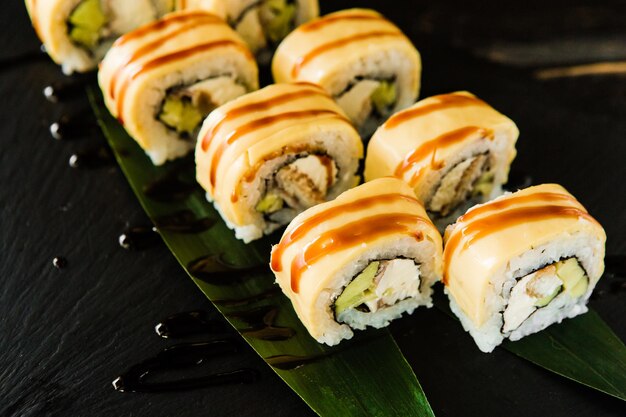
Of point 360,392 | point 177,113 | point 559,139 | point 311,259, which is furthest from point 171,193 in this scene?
point 559,139

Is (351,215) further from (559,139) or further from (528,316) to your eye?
(559,139)

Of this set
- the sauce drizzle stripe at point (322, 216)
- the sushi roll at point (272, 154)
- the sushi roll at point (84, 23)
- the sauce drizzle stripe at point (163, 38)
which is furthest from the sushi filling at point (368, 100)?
the sushi roll at point (84, 23)

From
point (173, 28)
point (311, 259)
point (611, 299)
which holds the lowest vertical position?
point (611, 299)

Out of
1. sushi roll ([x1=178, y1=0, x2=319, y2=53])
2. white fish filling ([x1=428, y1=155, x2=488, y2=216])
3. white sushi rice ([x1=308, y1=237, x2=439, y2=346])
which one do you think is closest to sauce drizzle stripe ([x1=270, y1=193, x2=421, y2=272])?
white sushi rice ([x1=308, y1=237, x2=439, y2=346])

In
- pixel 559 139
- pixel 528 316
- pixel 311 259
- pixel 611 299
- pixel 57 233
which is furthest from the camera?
pixel 559 139

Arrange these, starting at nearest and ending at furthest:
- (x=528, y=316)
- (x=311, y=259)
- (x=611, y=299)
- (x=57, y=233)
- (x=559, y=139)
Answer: (x=311, y=259) → (x=528, y=316) → (x=611, y=299) → (x=57, y=233) → (x=559, y=139)

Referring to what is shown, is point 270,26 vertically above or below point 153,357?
above
